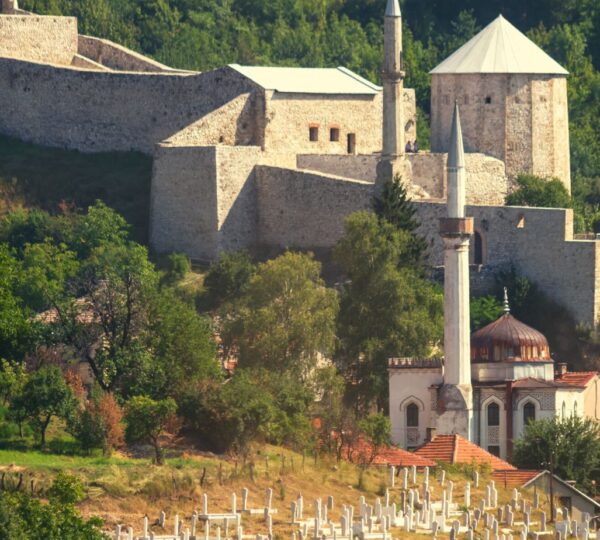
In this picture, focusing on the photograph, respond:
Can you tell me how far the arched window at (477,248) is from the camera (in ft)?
249

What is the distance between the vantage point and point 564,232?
7488 cm

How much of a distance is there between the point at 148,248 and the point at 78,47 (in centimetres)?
888

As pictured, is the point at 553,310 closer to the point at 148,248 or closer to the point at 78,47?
the point at 148,248

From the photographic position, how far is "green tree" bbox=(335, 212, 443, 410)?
2800 inches

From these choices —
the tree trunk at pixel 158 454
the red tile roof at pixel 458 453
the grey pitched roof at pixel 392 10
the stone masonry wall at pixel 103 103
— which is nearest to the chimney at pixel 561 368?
the red tile roof at pixel 458 453

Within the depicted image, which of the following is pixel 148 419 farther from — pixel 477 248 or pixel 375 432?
pixel 477 248

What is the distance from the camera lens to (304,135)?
79500 millimetres

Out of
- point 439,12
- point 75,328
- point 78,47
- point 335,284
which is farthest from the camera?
point 439,12

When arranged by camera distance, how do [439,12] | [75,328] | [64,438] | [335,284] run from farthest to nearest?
[439,12], [335,284], [75,328], [64,438]

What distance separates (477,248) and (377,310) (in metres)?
4.99

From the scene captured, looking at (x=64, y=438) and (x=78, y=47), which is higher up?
(x=78, y=47)

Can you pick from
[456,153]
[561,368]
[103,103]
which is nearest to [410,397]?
[561,368]

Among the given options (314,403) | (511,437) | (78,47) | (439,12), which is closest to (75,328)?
(314,403)

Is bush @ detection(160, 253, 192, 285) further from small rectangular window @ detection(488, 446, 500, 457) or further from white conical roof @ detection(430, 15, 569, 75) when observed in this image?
white conical roof @ detection(430, 15, 569, 75)
